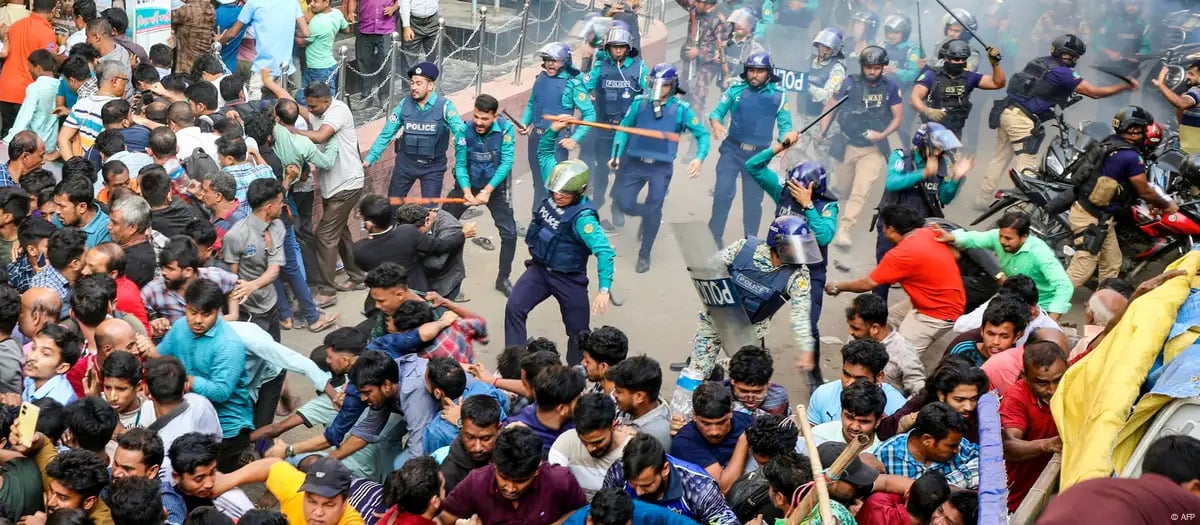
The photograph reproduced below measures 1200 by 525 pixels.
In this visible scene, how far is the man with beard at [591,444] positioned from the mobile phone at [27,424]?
1.88m

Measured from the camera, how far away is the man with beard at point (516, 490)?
4.32 meters

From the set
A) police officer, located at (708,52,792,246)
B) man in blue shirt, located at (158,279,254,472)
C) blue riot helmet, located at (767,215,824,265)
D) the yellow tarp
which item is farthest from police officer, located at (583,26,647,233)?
the yellow tarp

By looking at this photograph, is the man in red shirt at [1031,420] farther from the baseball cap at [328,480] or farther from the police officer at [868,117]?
the police officer at [868,117]

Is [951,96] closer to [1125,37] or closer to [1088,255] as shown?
[1088,255]

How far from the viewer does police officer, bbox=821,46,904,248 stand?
10484 mm

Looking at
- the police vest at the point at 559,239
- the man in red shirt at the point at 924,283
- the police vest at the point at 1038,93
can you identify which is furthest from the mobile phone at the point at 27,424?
the police vest at the point at 1038,93

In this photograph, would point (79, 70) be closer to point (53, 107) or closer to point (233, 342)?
point (53, 107)

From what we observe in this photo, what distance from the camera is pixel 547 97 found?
9.66 meters

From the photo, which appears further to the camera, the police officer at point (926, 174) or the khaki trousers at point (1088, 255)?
the khaki trousers at point (1088, 255)

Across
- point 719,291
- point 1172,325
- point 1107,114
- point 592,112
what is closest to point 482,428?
point 719,291

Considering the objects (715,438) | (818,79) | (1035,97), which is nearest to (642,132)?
(818,79)

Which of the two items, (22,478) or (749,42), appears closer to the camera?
(22,478)

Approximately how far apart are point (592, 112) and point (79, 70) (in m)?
3.68

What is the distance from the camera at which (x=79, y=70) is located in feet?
25.7
